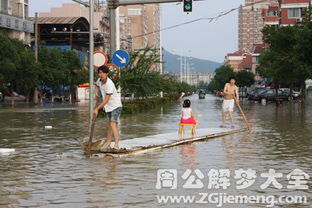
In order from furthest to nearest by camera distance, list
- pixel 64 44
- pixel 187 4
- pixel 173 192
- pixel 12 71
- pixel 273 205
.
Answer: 1. pixel 64 44
2. pixel 12 71
3. pixel 187 4
4. pixel 173 192
5. pixel 273 205

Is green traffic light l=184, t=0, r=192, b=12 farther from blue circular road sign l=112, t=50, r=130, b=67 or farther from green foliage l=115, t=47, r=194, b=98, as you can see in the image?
green foliage l=115, t=47, r=194, b=98

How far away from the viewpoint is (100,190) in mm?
8828

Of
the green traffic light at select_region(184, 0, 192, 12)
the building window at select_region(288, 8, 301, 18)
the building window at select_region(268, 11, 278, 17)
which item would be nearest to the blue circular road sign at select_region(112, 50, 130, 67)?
the green traffic light at select_region(184, 0, 192, 12)

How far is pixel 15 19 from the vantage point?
8338 centimetres

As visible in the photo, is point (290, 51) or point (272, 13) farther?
point (272, 13)

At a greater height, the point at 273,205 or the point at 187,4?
the point at 187,4

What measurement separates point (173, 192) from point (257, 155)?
16.3ft

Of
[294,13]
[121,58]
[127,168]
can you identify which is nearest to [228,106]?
[121,58]

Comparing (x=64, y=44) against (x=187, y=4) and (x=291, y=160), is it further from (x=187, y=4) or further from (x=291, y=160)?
(x=291, y=160)

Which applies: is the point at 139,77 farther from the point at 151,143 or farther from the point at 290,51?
the point at 151,143

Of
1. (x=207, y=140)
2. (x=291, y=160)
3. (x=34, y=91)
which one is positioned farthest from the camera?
(x=34, y=91)

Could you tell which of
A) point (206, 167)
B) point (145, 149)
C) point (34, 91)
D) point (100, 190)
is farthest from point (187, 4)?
point (34, 91)

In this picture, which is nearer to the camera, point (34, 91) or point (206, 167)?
point (206, 167)

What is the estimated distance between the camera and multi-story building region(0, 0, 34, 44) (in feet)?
264
